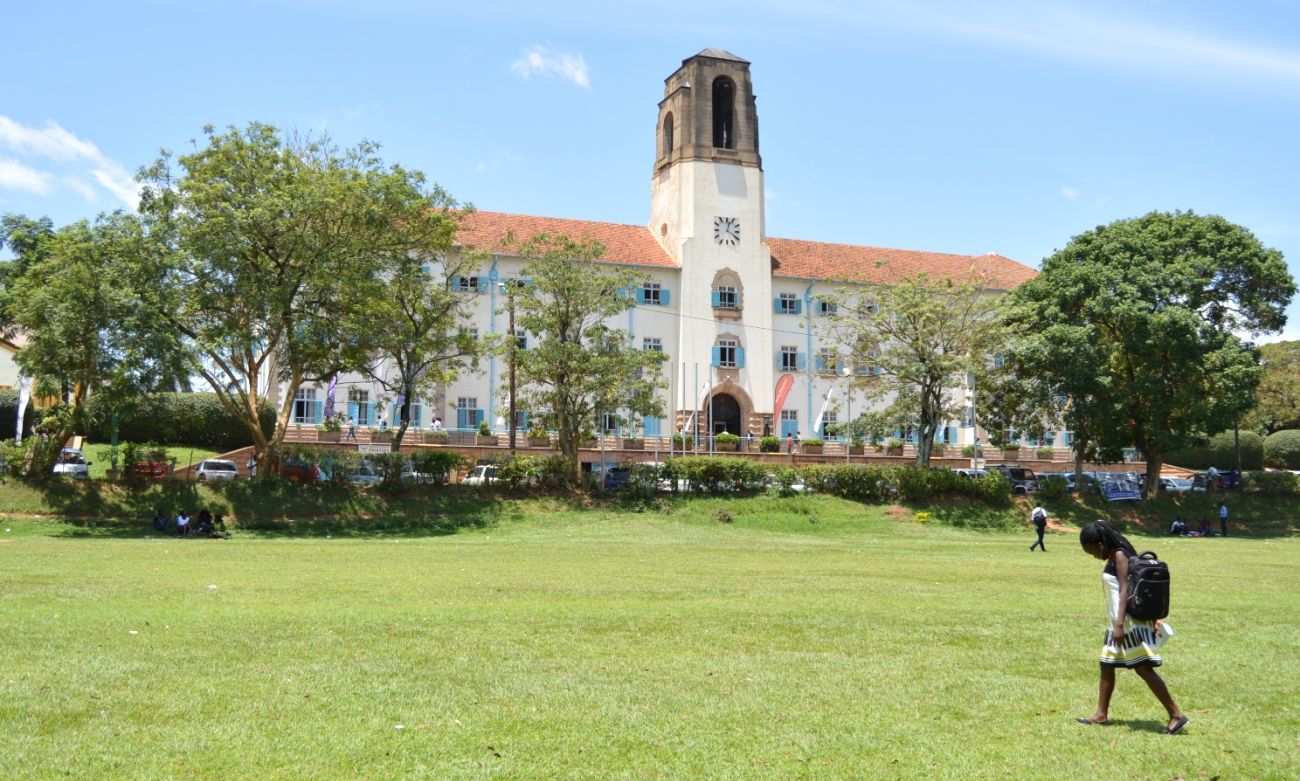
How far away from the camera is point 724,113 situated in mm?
61750

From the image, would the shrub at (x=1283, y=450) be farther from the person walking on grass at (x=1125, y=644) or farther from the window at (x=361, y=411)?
the person walking on grass at (x=1125, y=644)

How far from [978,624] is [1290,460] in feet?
206

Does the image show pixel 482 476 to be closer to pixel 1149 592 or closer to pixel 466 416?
pixel 466 416

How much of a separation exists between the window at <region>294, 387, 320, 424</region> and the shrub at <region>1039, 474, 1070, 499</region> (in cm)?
3494

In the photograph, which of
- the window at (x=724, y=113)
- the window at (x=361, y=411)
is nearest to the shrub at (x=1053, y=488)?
the window at (x=724, y=113)

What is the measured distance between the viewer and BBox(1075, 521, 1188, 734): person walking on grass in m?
7.82

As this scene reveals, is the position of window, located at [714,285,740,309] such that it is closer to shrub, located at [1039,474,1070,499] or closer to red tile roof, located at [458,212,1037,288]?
red tile roof, located at [458,212,1037,288]

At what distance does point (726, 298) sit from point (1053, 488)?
78.7ft

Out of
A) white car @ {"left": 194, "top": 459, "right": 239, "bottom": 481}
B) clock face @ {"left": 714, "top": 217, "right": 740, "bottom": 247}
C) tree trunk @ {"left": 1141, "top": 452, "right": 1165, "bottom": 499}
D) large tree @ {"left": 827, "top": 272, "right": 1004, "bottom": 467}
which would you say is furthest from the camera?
clock face @ {"left": 714, "top": 217, "right": 740, "bottom": 247}

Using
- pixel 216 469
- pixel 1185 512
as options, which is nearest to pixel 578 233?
pixel 216 469

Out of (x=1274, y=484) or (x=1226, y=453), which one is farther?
(x=1226, y=453)

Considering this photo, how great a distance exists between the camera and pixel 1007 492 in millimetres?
39812

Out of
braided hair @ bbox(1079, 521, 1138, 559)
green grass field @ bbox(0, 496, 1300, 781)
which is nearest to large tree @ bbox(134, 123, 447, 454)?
green grass field @ bbox(0, 496, 1300, 781)

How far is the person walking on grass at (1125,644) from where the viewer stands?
7816 mm
